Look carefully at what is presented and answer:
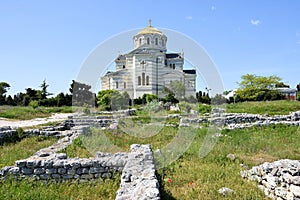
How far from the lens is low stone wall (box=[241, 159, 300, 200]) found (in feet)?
15.5

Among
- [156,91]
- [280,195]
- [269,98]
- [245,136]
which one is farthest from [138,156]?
[269,98]

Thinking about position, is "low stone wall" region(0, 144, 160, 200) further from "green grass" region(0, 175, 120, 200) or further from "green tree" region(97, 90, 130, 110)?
"green tree" region(97, 90, 130, 110)

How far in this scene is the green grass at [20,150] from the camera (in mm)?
7980

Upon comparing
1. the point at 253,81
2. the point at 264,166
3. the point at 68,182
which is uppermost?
the point at 253,81

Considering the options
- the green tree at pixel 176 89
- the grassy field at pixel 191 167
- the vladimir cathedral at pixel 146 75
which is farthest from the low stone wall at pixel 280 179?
the green tree at pixel 176 89

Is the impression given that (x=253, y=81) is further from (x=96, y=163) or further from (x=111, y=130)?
(x=96, y=163)

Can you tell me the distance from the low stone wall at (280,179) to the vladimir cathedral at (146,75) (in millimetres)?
34434

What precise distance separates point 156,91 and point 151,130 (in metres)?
32.3

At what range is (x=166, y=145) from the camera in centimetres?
1020

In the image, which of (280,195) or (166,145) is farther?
(166,145)

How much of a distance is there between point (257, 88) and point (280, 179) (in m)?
50.3

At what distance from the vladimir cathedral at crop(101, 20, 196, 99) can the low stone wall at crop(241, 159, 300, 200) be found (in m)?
34.4

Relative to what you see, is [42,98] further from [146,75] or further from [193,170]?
[193,170]

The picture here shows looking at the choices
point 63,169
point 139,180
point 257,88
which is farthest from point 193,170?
point 257,88
